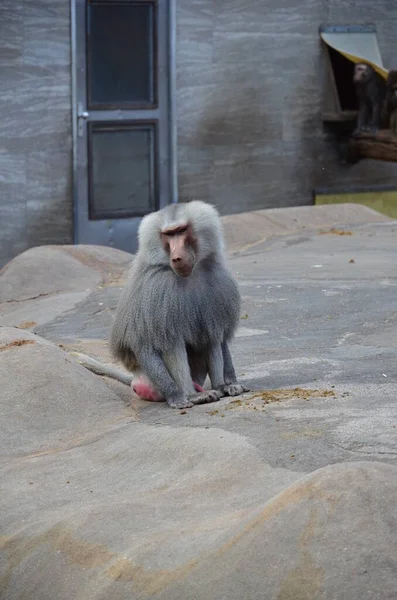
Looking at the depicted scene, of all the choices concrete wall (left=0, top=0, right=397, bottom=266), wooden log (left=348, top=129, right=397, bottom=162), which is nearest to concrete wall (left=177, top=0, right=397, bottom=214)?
concrete wall (left=0, top=0, right=397, bottom=266)

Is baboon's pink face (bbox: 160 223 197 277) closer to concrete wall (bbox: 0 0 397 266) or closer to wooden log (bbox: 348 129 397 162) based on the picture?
concrete wall (bbox: 0 0 397 266)

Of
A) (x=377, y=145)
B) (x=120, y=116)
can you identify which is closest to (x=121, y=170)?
(x=120, y=116)

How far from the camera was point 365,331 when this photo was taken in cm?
663

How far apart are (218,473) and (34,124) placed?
680 centimetres

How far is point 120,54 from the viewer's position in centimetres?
1069

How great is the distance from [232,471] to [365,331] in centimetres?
276

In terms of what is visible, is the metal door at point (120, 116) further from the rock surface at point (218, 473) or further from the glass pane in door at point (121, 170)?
the rock surface at point (218, 473)

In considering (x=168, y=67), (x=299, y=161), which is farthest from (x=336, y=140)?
(x=168, y=67)

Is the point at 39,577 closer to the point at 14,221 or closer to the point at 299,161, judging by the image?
the point at 14,221

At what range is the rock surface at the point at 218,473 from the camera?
3.19m

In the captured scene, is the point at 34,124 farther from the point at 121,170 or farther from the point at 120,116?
the point at 121,170

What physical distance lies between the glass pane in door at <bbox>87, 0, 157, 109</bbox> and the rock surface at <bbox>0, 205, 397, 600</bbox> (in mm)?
3964

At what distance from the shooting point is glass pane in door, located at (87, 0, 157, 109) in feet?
34.5

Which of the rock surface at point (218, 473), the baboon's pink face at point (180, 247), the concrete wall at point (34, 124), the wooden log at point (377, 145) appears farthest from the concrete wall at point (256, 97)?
the baboon's pink face at point (180, 247)
